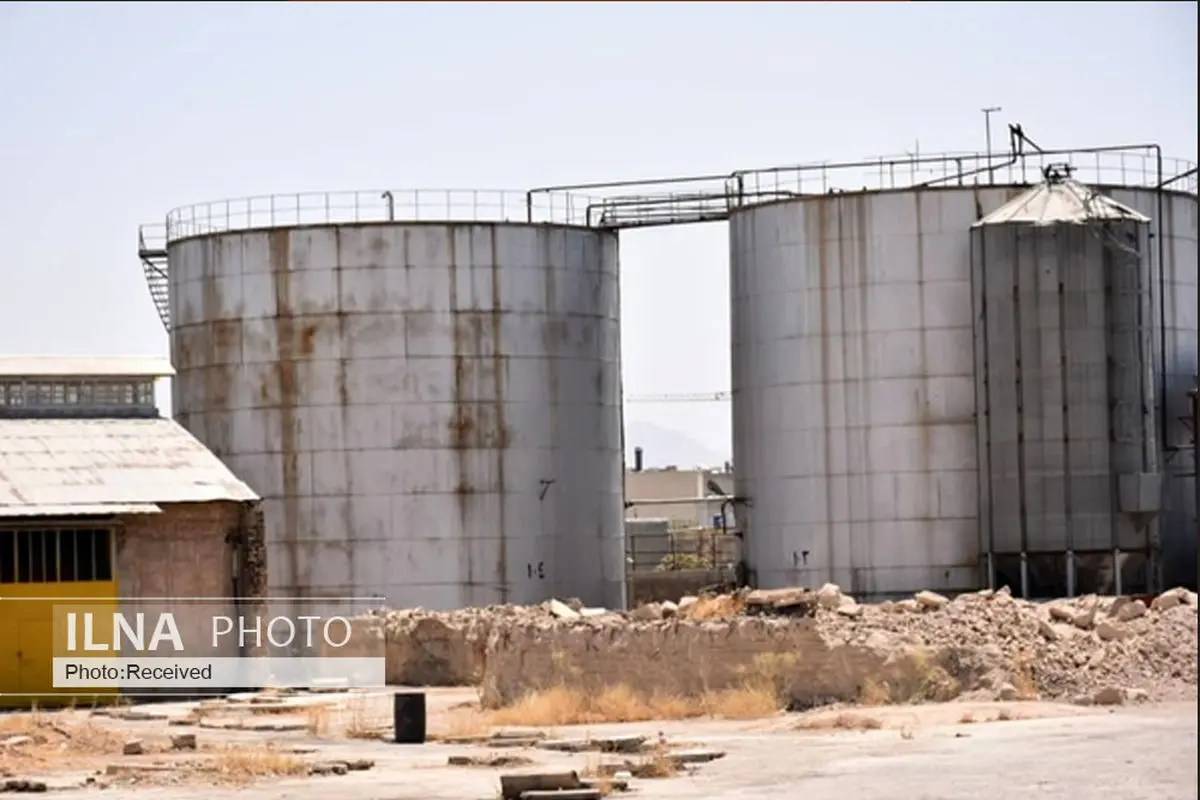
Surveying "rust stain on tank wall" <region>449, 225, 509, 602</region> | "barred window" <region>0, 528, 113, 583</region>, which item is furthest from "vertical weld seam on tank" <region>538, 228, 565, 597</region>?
"barred window" <region>0, 528, 113, 583</region>

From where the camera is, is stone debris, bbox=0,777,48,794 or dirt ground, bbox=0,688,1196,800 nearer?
dirt ground, bbox=0,688,1196,800

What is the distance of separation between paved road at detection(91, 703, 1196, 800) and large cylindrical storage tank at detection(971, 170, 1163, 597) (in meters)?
17.5

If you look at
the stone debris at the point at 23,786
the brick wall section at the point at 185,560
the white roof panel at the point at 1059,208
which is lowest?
the stone debris at the point at 23,786

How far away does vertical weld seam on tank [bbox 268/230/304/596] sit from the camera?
185 feet

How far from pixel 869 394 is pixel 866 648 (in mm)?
16181

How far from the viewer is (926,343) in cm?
5350

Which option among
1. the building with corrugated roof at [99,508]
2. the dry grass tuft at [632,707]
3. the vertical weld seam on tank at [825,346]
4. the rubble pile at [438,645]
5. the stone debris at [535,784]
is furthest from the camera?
the vertical weld seam on tank at [825,346]

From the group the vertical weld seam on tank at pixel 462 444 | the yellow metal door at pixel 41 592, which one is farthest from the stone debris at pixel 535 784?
the vertical weld seam on tank at pixel 462 444

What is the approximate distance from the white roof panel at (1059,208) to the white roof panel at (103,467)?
16646mm

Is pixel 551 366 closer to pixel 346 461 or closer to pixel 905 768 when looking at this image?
pixel 346 461

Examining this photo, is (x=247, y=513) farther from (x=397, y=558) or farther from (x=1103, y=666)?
(x=1103, y=666)

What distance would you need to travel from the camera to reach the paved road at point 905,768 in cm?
2589

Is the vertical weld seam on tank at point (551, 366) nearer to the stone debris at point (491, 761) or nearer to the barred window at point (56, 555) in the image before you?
the barred window at point (56, 555)

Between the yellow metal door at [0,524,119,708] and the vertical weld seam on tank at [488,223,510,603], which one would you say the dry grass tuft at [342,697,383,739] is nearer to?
the yellow metal door at [0,524,119,708]
